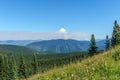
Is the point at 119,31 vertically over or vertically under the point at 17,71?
over

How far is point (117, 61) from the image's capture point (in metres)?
14.2

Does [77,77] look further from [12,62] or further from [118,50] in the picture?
[12,62]

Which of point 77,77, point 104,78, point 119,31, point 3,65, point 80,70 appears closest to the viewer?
point 104,78

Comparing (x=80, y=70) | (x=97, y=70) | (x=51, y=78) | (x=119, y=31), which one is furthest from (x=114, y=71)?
(x=119, y=31)

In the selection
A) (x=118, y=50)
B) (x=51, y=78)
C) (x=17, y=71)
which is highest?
(x=118, y=50)

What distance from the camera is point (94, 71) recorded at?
43.5ft

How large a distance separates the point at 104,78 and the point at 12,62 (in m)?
100.0

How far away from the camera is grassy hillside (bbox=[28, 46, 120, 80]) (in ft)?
41.0

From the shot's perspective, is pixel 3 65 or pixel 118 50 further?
pixel 3 65

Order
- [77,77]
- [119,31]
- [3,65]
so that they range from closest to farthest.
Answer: [77,77] → [119,31] → [3,65]

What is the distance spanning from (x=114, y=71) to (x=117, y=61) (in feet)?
4.96

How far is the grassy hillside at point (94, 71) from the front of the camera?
41.0 feet

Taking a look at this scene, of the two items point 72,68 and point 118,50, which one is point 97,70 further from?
point 118,50

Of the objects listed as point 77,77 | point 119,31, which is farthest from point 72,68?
point 119,31
